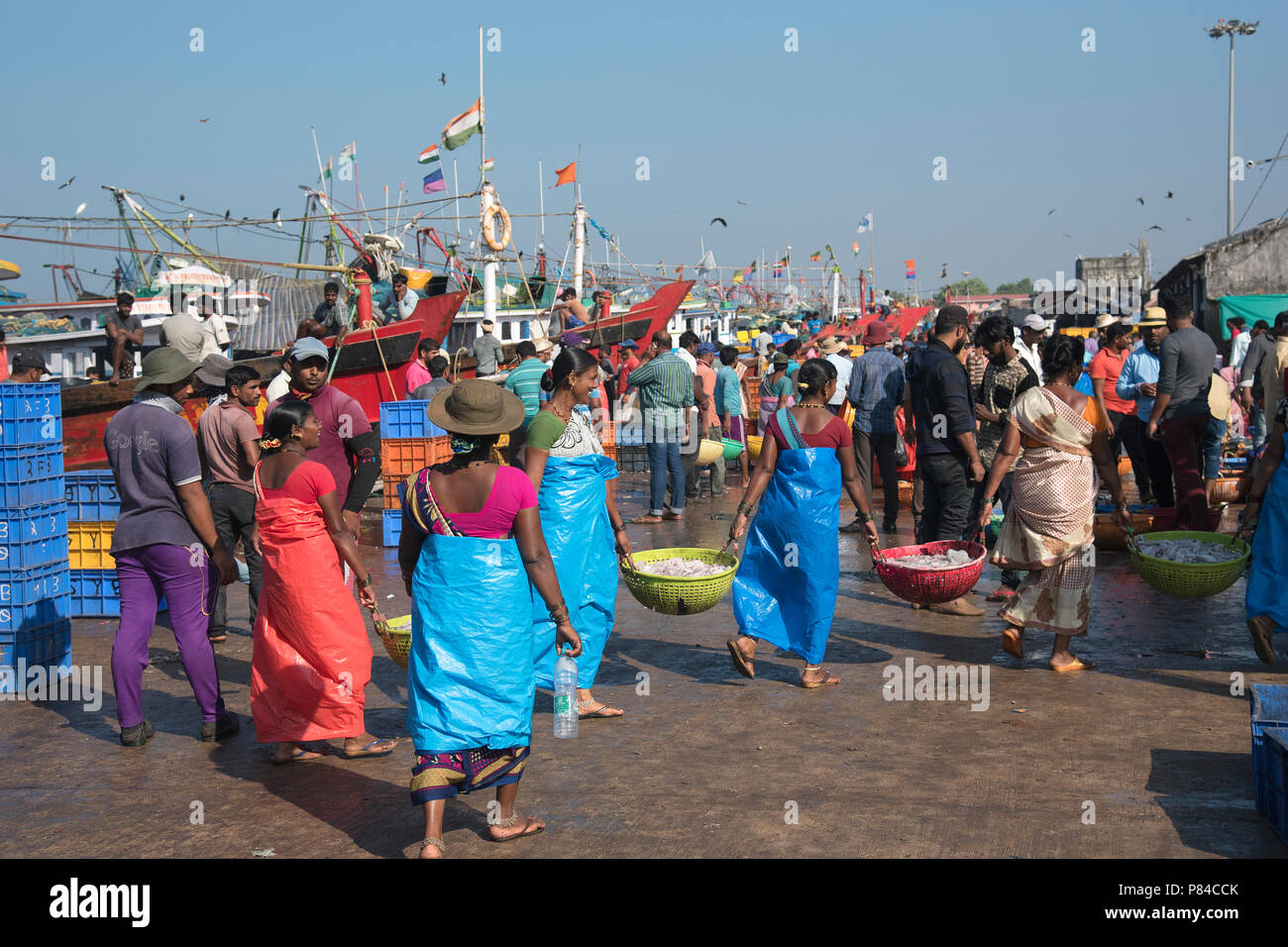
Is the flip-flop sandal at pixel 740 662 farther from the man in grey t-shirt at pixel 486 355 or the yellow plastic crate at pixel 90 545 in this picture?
the man in grey t-shirt at pixel 486 355

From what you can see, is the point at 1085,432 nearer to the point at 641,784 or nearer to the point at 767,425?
the point at 767,425

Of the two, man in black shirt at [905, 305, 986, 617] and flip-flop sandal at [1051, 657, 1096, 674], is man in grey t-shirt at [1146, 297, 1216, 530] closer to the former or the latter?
man in black shirt at [905, 305, 986, 617]

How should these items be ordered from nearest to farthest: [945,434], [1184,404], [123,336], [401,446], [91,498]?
1. [945,434]
2. [91,498]
3. [1184,404]
4. [401,446]
5. [123,336]

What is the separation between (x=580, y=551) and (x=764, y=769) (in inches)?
56.1

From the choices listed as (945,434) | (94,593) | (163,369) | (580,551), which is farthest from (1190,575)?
(94,593)

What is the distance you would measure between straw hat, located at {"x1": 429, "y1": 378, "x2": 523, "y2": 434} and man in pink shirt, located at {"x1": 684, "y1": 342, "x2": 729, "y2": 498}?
8.28 metres

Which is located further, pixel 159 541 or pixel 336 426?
pixel 336 426

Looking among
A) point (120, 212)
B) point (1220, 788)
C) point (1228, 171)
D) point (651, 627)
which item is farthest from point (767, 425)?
point (1228, 171)

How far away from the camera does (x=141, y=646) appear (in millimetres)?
5113

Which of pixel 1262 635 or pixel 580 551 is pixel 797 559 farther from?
pixel 1262 635

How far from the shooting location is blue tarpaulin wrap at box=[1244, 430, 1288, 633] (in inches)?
208

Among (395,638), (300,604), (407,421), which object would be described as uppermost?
(407,421)

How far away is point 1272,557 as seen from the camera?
5.34 m

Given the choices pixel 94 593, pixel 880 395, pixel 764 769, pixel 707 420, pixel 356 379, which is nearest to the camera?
pixel 764 769
